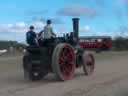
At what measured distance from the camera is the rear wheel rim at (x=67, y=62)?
592 inches

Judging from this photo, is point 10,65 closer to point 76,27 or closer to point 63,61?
point 76,27

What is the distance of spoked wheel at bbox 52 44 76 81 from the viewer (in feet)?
47.8

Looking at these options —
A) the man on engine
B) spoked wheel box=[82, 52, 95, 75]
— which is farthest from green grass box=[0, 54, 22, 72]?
the man on engine

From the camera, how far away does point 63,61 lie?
597 inches

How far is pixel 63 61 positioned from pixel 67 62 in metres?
0.31

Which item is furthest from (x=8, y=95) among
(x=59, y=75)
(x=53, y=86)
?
(x=59, y=75)

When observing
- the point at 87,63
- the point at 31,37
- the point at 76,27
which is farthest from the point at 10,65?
the point at 31,37

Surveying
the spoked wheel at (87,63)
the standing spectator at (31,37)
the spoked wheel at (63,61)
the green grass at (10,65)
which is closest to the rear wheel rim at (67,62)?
the spoked wheel at (63,61)

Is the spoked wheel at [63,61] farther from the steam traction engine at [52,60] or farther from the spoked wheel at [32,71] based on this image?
the spoked wheel at [32,71]

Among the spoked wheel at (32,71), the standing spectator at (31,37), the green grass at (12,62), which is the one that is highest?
the standing spectator at (31,37)

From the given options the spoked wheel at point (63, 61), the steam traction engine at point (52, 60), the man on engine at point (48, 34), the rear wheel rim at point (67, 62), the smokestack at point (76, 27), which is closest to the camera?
the spoked wheel at point (63, 61)

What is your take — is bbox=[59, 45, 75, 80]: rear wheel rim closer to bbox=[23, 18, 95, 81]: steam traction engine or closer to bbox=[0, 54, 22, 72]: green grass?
bbox=[23, 18, 95, 81]: steam traction engine

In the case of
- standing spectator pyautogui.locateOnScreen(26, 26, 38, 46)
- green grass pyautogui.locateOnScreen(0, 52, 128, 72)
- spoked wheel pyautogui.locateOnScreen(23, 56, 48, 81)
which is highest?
standing spectator pyautogui.locateOnScreen(26, 26, 38, 46)

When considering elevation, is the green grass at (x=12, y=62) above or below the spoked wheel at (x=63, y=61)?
below
